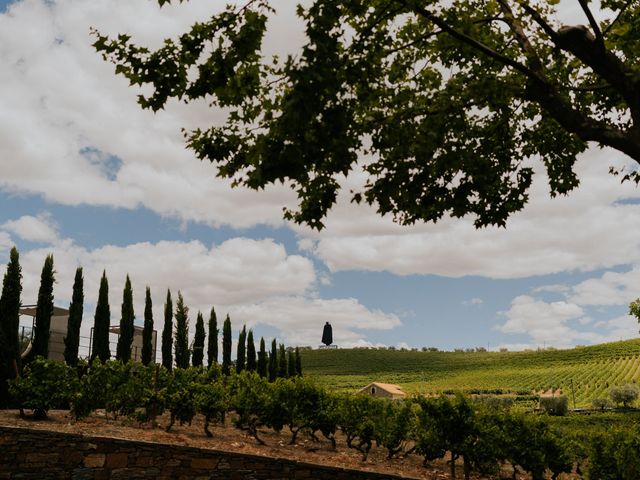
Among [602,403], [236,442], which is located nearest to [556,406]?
[602,403]

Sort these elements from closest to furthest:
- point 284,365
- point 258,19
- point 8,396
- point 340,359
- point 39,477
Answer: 1. point 258,19
2. point 39,477
3. point 8,396
4. point 284,365
5. point 340,359

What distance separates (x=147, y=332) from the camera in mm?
37438

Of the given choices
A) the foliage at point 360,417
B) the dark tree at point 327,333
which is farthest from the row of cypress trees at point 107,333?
the dark tree at point 327,333

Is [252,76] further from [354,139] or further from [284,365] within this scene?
[284,365]

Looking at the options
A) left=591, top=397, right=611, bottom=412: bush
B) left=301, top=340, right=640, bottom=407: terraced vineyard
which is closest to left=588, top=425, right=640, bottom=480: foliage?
left=591, top=397, right=611, bottom=412: bush

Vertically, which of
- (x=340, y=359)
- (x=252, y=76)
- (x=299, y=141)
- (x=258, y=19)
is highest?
(x=258, y=19)

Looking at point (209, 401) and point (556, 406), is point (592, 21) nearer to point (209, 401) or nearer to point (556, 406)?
point (209, 401)

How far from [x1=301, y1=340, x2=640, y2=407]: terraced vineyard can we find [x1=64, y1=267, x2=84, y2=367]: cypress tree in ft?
191

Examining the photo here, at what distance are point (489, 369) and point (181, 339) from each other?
317ft

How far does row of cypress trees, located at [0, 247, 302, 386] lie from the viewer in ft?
74.0

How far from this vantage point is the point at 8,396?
786 inches

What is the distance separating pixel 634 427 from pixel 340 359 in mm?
128870

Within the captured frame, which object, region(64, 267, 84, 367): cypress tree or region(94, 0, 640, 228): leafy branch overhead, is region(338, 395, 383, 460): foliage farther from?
region(64, 267, 84, 367): cypress tree

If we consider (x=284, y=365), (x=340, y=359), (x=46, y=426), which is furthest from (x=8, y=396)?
(x=340, y=359)
